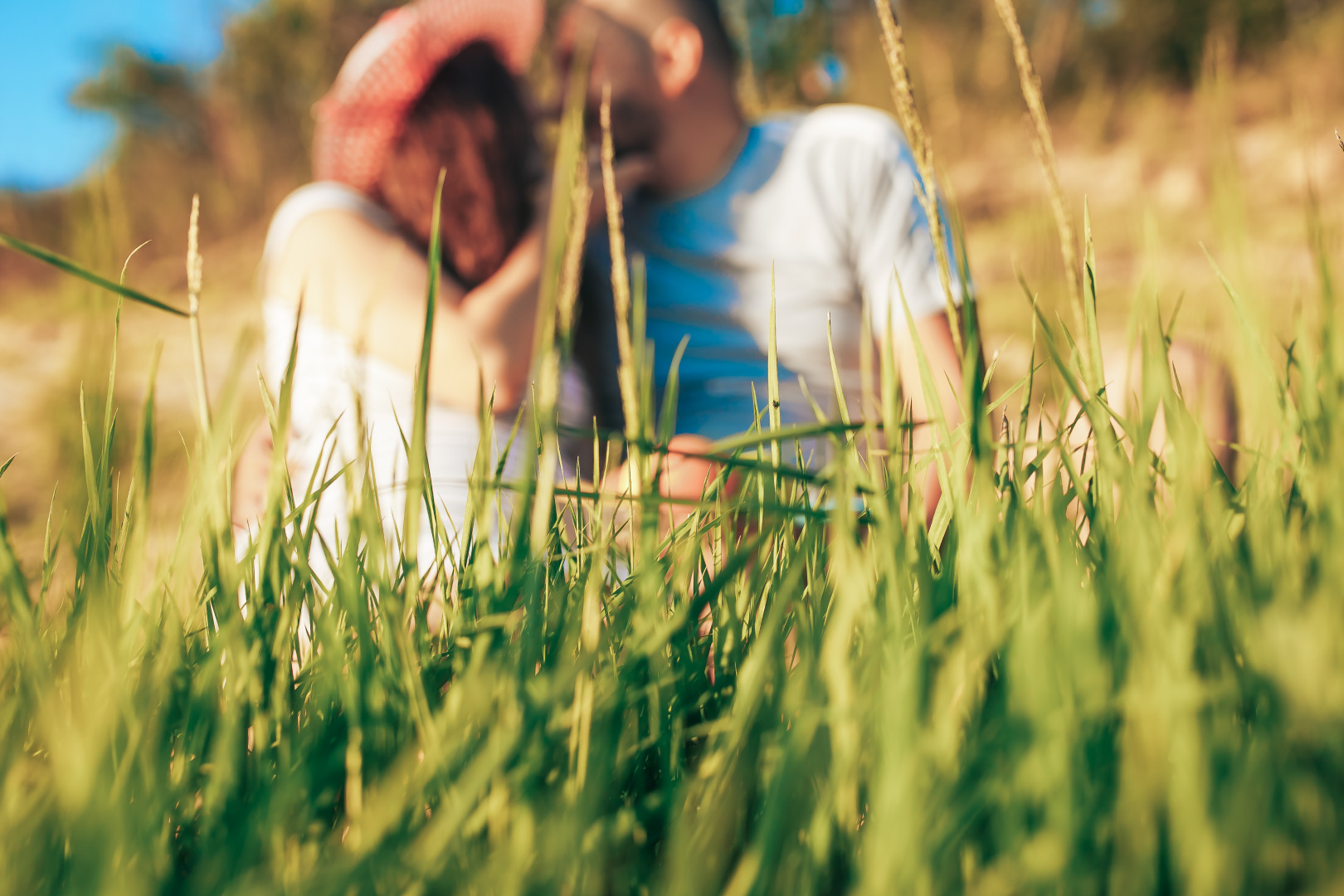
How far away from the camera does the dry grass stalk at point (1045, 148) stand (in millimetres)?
441

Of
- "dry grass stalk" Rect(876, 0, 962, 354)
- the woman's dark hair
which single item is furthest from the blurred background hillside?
the woman's dark hair

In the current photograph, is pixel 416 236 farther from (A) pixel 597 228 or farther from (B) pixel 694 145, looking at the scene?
(B) pixel 694 145

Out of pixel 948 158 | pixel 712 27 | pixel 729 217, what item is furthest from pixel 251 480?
pixel 948 158

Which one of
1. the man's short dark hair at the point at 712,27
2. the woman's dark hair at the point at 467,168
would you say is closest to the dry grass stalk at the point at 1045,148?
the woman's dark hair at the point at 467,168

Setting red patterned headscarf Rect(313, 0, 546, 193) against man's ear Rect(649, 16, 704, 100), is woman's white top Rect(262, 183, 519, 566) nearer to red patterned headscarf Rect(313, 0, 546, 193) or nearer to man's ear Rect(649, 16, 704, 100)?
red patterned headscarf Rect(313, 0, 546, 193)

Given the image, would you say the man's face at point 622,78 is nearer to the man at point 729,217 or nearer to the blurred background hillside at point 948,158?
the man at point 729,217

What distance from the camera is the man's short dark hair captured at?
187 cm

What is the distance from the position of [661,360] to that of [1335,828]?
5.23 ft

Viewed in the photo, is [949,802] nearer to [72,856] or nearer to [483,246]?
[72,856]

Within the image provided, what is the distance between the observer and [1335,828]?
246mm

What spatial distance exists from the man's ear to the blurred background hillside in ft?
0.63

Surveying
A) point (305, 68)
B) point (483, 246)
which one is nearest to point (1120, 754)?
point (483, 246)

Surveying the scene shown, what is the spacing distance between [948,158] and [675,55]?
488cm

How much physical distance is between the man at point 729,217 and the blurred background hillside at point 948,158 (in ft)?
0.70
